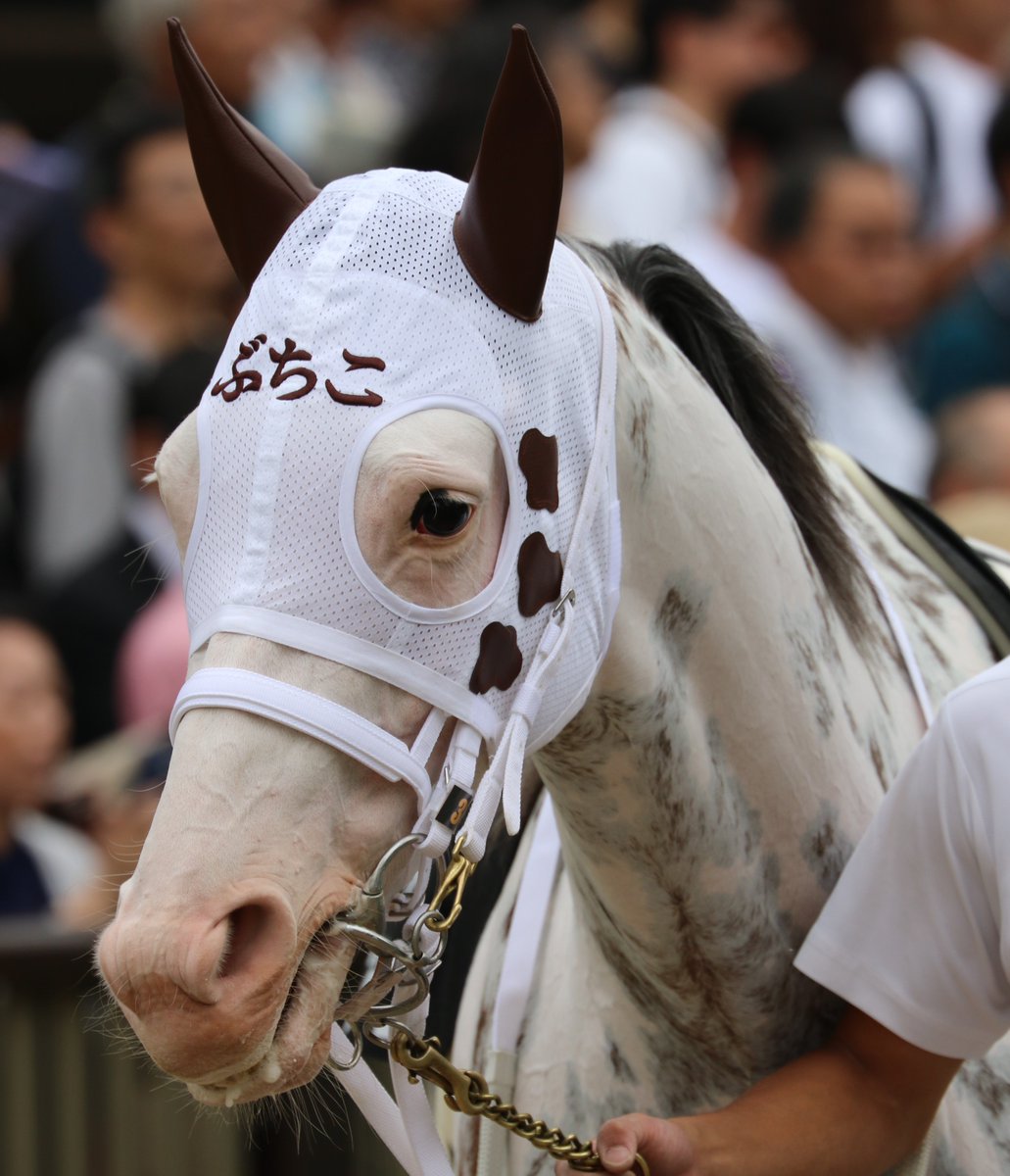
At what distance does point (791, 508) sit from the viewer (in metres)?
2.43

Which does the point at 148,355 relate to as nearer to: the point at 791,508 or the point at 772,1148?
the point at 791,508

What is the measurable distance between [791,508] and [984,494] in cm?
226

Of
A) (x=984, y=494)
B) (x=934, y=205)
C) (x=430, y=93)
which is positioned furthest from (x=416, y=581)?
(x=934, y=205)

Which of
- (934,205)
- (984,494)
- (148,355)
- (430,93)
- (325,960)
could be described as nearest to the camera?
(325,960)

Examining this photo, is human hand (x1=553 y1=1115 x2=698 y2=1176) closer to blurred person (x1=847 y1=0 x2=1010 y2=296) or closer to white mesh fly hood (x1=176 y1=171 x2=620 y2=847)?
white mesh fly hood (x1=176 y1=171 x2=620 y2=847)

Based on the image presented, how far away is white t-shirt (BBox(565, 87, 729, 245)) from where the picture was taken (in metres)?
5.52

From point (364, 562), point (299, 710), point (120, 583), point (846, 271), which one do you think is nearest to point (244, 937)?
point (299, 710)

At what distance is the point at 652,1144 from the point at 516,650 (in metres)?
0.55

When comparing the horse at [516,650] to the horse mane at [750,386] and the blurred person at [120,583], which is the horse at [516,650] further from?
the blurred person at [120,583]

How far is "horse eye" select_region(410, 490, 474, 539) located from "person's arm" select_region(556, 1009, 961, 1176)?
674 mm

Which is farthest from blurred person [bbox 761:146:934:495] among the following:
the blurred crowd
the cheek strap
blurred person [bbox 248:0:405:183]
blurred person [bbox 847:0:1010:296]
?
the cheek strap

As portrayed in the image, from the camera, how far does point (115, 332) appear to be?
5.24 m

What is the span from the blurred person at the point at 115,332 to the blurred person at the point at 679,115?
1.10 metres

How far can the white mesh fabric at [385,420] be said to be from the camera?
73.8 inches
